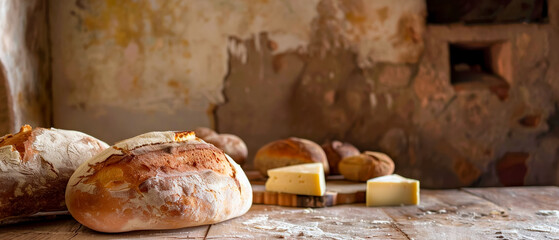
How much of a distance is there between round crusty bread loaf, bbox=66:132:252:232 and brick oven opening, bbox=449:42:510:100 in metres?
2.77

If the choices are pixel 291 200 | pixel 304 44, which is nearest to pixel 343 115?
pixel 304 44

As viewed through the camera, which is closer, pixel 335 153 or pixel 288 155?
pixel 288 155

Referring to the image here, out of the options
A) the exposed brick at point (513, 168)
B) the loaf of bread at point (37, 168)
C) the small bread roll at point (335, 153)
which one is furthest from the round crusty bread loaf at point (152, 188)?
the exposed brick at point (513, 168)

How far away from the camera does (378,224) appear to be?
172cm

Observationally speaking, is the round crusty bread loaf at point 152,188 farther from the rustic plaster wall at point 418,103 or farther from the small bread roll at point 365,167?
the rustic plaster wall at point 418,103

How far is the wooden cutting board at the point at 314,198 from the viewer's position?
210 cm

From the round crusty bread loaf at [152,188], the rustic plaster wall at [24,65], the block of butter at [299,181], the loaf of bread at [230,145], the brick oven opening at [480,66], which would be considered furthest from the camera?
the brick oven opening at [480,66]

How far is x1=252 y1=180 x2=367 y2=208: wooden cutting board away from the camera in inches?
82.5

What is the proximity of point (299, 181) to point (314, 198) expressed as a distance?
10 centimetres

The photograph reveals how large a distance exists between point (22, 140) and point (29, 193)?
0.66ft

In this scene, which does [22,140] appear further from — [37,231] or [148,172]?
[148,172]

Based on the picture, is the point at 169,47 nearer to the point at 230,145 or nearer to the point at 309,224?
the point at 230,145

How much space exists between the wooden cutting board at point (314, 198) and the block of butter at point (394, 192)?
11 cm

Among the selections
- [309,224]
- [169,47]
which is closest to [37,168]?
[309,224]
